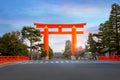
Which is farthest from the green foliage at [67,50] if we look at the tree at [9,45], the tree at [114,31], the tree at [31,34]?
the tree at [9,45]

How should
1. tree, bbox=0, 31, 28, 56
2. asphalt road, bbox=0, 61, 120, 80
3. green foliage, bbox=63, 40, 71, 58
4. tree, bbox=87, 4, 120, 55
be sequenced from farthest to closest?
green foliage, bbox=63, 40, 71, 58
tree, bbox=87, 4, 120, 55
tree, bbox=0, 31, 28, 56
asphalt road, bbox=0, 61, 120, 80

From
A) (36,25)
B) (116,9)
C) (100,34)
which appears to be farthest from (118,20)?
(36,25)

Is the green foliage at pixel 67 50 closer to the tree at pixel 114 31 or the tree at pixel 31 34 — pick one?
the tree at pixel 31 34

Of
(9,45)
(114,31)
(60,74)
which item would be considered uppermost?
(114,31)

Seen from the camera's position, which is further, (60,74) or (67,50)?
(67,50)

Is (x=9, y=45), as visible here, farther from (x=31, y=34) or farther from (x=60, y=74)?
(x=60, y=74)

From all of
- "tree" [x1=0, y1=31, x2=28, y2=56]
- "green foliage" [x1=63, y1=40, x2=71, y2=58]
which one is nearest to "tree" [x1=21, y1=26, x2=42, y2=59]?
"tree" [x1=0, y1=31, x2=28, y2=56]

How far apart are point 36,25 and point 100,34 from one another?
16874 mm

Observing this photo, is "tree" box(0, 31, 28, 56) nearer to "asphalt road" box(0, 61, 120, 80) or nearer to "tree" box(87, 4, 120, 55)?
"tree" box(87, 4, 120, 55)

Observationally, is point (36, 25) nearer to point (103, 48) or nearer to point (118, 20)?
point (103, 48)

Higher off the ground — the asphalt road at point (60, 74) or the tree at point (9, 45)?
the tree at point (9, 45)

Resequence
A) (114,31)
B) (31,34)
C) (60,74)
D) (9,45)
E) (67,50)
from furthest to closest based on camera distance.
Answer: (67,50)
(31,34)
(114,31)
(9,45)
(60,74)

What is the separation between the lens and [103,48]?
229 feet

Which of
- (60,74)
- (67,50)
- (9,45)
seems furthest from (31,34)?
(67,50)
